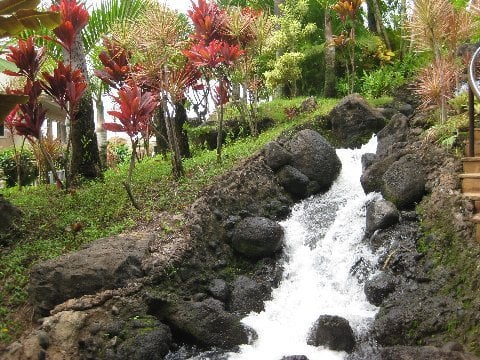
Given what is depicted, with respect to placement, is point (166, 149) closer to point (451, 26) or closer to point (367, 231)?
point (367, 231)

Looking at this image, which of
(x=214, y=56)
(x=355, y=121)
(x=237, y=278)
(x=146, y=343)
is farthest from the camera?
(x=355, y=121)

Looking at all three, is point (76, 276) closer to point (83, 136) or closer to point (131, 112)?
point (131, 112)

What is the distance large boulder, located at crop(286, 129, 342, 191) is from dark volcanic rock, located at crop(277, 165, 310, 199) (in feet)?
0.62

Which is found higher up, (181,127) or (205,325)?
(181,127)

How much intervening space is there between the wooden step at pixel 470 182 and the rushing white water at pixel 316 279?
56.7 inches

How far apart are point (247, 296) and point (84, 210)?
2.70 m

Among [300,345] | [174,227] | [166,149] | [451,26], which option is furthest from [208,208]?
[451,26]

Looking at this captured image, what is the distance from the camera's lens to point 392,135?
344 inches

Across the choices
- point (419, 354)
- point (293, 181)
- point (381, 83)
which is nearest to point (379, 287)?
point (419, 354)

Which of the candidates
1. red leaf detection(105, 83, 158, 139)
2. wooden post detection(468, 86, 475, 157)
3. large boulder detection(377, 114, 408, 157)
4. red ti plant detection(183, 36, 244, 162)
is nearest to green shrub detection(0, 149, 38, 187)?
red ti plant detection(183, 36, 244, 162)

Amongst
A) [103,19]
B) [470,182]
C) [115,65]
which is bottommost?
[470,182]

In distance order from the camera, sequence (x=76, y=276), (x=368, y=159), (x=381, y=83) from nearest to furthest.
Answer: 1. (x=76, y=276)
2. (x=368, y=159)
3. (x=381, y=83)

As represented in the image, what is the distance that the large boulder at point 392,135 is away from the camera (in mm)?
8414

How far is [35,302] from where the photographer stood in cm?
547
